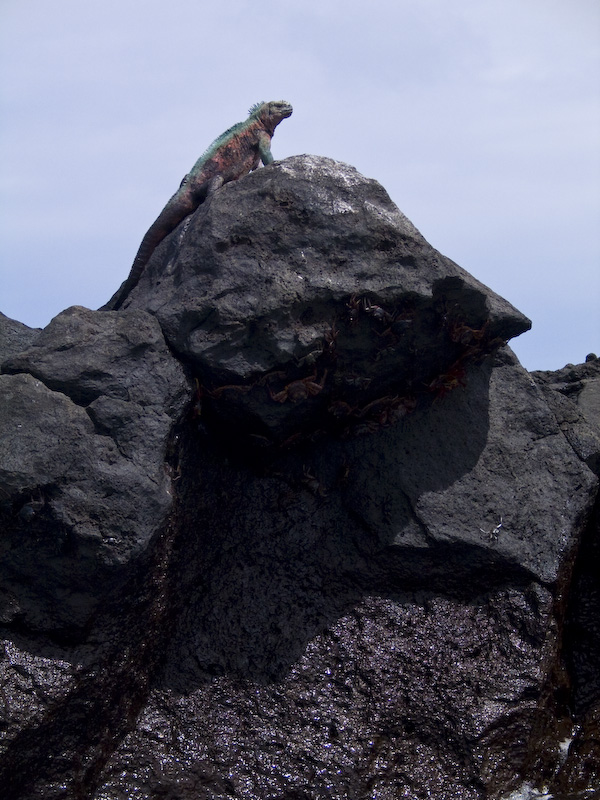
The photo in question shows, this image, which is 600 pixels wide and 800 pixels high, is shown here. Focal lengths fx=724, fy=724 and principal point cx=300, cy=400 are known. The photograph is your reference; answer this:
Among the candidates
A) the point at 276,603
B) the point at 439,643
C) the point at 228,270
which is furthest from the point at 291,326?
the point at 439,643

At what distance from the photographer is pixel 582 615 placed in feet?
15.7

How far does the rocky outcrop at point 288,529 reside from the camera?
12.1ft

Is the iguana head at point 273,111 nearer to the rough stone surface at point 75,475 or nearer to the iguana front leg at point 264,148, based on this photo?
the iguana front leg at point 264,148

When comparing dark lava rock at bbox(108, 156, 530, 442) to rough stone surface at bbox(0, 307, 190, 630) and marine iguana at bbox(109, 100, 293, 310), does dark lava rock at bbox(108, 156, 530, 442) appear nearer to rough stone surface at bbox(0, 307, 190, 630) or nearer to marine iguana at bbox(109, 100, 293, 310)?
rough stone surface at bbox(0, 307, 190, 630)

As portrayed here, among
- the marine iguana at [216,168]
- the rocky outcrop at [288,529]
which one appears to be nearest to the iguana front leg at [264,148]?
the marine iguana at [216,168]

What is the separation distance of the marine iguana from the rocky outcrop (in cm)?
61

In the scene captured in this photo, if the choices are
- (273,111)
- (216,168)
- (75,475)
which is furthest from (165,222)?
(75,475)

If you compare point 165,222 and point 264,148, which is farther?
point 264,148

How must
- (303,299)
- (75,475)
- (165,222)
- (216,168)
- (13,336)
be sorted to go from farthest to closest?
(216,168)
(165,222)
(13,336)
(303,299)
(75,475)

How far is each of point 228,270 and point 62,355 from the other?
1.03 m

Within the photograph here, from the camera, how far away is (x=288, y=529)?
4.52m

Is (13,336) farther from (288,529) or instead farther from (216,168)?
(288,529)

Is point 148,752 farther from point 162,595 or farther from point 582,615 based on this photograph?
point 582,615

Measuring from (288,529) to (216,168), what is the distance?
2.99m
